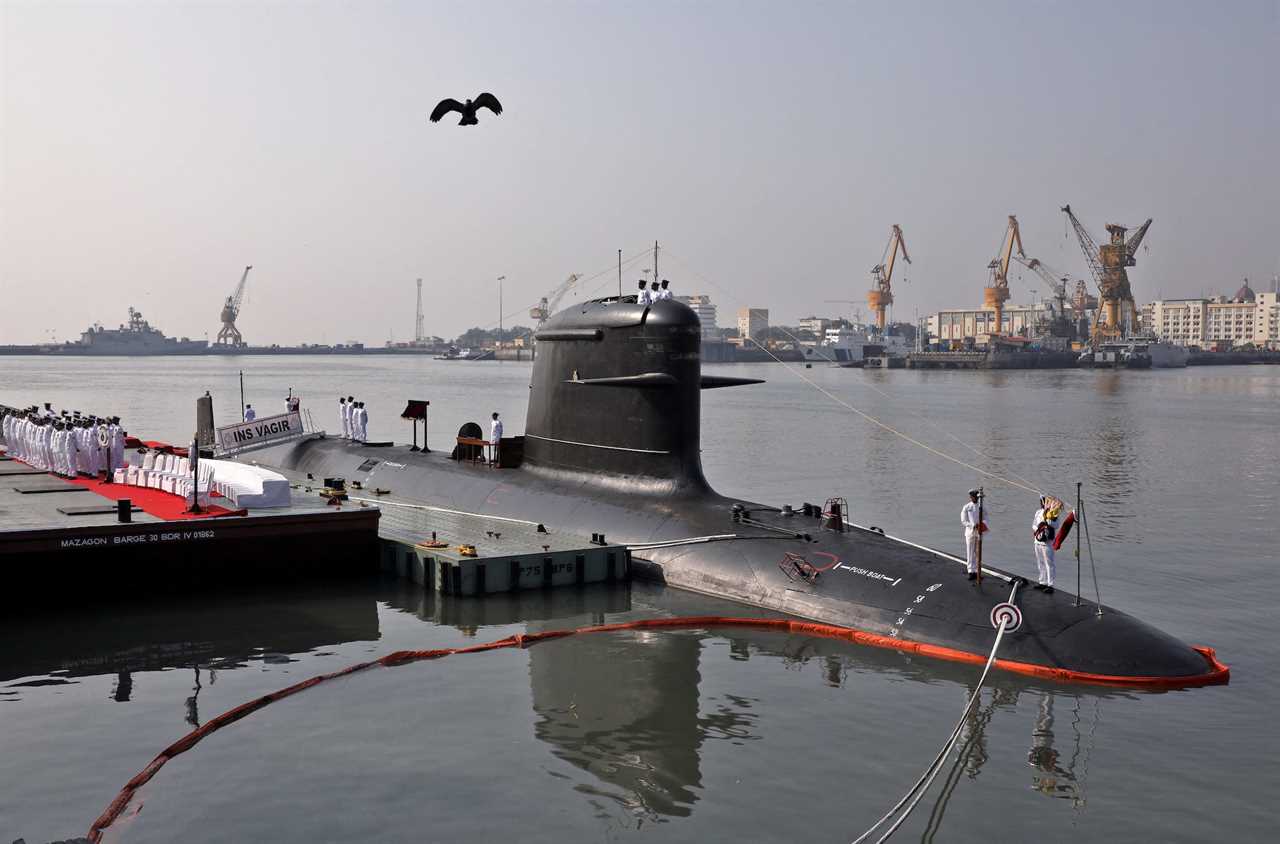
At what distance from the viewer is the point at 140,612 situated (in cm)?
1864

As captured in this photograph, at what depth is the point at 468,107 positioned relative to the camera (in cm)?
2066

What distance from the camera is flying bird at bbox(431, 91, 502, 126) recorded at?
67.5ft

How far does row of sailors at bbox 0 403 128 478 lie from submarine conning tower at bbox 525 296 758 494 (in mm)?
10572

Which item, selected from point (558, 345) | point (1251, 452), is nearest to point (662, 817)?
point (558, 345)

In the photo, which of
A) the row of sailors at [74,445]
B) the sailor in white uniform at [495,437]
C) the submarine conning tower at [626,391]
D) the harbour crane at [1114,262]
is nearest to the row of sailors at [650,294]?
the submarine conning tower at [626,391]

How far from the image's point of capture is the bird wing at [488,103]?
20.6 metres

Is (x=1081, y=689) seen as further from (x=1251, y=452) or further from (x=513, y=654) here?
(x=1251, y=452)

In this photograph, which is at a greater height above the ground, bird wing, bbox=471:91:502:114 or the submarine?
bird wing, bbox=471:91:502:114

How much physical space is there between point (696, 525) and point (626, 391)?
2793mm

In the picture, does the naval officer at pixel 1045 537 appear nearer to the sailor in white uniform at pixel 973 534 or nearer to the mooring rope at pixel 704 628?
the sailor in white uniform at pixel 973 534

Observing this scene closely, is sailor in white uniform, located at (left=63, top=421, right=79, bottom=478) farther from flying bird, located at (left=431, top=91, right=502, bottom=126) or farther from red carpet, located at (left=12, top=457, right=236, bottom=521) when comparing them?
flying bird, located at (left=431, top=91, right=502, bottom=126)

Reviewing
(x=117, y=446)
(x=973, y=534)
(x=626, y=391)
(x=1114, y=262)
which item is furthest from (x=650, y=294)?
(x=1114, y=262)

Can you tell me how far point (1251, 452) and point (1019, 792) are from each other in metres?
46.3

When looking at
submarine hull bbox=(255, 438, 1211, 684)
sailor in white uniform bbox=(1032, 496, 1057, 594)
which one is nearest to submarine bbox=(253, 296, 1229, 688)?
A: submarine hull bbox=(255, 438, 1211, 684)
